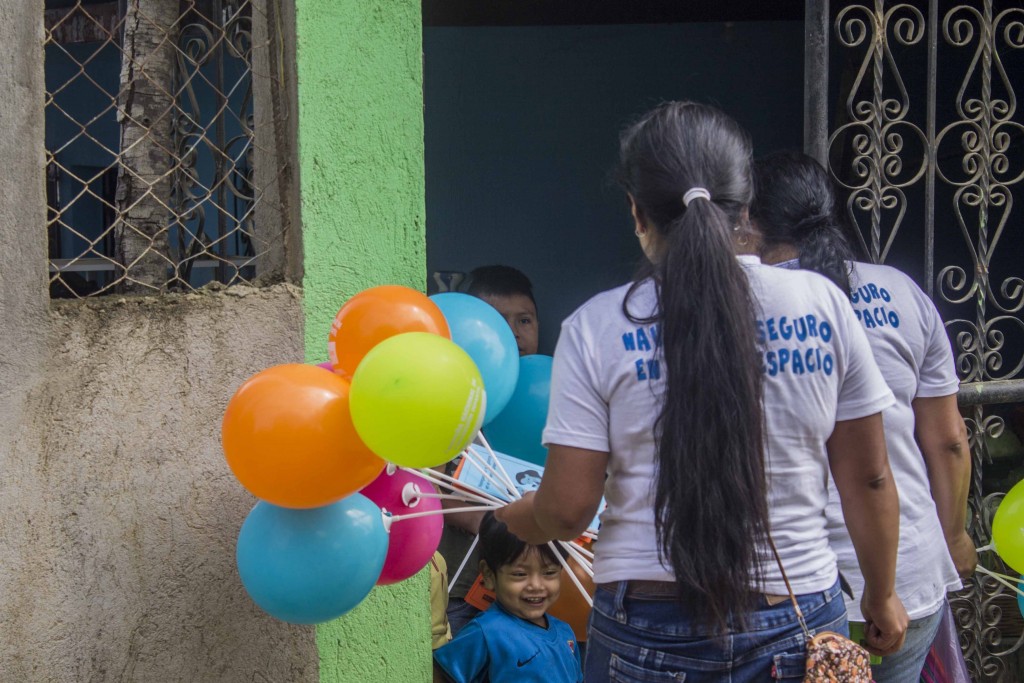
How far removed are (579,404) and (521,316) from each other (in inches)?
87.6

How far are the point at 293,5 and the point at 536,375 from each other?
1.05m

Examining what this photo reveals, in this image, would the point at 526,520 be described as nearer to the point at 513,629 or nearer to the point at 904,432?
the point at 904,432

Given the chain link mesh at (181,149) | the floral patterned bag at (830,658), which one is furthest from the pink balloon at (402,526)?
the floral patterned bag at (830,658)

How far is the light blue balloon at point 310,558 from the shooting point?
187cm

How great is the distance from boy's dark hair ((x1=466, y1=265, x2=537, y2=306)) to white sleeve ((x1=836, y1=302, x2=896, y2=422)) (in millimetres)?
2278

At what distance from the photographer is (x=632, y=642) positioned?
1.71 metres

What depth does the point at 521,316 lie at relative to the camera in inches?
154

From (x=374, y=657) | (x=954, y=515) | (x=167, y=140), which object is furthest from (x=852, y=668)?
(x=167, y=140)

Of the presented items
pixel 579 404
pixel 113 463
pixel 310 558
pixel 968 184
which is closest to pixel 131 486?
pixel 113 463

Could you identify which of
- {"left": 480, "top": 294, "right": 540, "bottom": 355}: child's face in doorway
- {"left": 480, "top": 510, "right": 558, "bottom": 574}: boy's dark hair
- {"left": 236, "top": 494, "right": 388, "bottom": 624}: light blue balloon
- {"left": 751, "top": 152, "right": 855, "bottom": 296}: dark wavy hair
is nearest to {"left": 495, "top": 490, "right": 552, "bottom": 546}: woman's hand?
{"left": 236, "top": 494, "right": 388, "bottom": 624}: light blue balloon

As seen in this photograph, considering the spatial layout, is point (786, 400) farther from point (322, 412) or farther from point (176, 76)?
point (176, 76)

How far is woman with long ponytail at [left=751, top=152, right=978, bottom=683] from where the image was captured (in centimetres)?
215

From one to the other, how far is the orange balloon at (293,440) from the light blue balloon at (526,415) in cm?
64

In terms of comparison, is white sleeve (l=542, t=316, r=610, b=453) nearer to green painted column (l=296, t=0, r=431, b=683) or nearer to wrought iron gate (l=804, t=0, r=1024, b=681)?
green painted column (l=296, t=0, r=431, b=683)
